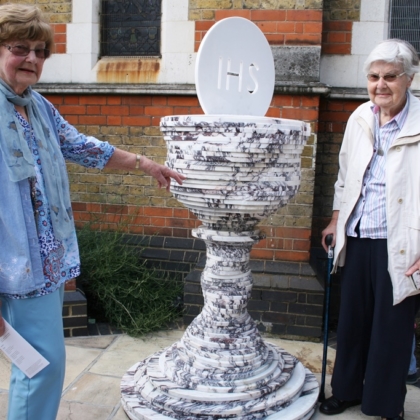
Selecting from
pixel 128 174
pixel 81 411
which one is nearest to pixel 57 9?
A: pixel 128 174

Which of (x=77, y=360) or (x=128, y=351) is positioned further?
(x=128, y=351)

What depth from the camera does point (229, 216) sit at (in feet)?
8.57

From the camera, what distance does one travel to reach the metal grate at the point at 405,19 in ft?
13.7

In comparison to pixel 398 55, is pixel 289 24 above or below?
above

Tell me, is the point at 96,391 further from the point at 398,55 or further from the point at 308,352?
the point at 398,55

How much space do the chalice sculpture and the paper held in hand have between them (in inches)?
36.8

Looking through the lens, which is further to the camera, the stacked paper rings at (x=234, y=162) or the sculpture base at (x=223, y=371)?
the sculpture base at (x=223, y=371)

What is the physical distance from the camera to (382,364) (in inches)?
104

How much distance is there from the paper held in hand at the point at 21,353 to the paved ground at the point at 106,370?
1.00m

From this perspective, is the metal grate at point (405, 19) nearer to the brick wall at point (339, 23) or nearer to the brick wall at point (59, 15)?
the brick wall at point (339, 23)

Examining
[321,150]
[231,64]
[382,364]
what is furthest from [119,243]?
[382,364]

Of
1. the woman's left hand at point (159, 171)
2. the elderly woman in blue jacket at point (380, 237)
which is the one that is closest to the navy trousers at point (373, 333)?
the elderly woman in blue jacket at point (380, 237)

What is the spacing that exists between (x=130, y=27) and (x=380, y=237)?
10.2 feet

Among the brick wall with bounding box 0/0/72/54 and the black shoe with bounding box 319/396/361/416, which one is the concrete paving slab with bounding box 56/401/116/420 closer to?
the black shoe with bounding box 319/396/361/416
